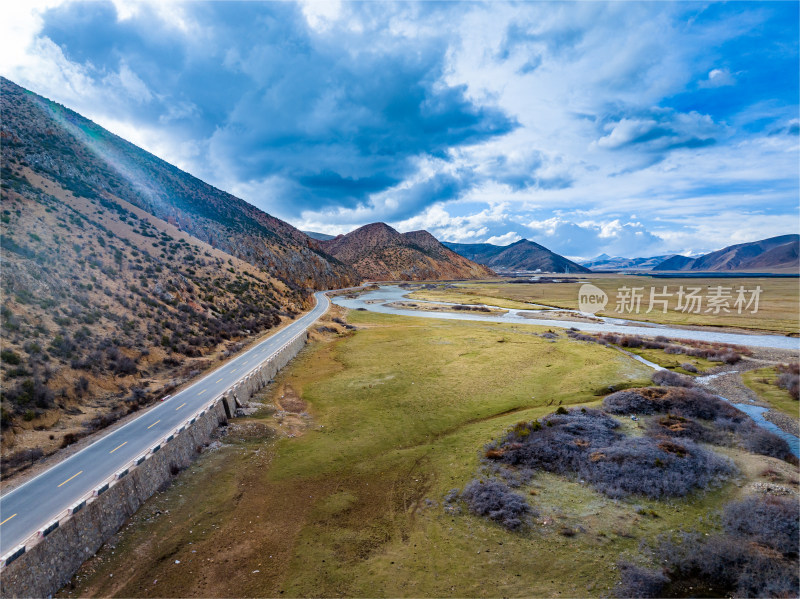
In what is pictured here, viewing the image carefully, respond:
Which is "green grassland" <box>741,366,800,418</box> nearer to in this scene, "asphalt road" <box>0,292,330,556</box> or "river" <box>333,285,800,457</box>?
"river" <box>333,285,800,457</box>

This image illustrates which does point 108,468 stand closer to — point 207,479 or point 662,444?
point 207,479

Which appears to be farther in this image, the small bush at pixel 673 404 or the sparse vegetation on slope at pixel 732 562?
the small bush at pixel 673 404

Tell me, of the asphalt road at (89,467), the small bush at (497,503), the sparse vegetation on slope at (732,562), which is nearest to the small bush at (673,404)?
the sparse vegetation on slope at (732,562)

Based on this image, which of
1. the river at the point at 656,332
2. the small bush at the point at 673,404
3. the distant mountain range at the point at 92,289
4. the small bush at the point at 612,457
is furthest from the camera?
the river at the point at 656,332

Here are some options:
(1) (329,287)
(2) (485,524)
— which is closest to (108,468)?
(2) (485,524)

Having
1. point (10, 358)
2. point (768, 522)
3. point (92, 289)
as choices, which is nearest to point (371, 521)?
point (768, 522)

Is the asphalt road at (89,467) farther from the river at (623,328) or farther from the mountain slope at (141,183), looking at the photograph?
the river at (623,328)
